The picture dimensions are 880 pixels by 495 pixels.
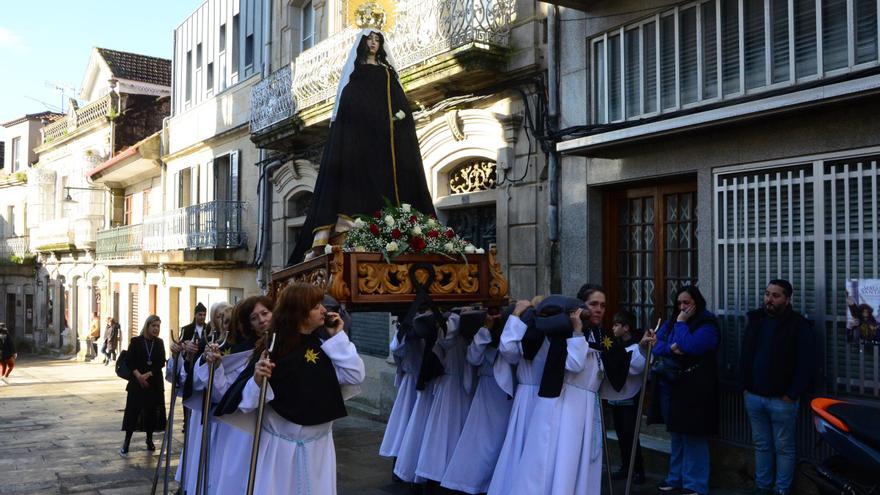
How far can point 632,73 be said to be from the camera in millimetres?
8797

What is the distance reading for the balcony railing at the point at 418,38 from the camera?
10.2 meters

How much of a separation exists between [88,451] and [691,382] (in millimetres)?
7583

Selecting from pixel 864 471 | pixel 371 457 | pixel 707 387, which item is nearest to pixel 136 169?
pixel 371 457

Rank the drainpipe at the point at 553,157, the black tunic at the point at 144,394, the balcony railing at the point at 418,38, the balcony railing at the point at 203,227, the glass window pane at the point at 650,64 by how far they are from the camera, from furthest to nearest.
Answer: the balcony railing at the point at 203,227
the black tunic at the point at 144,394
the balcony railing at the point at 418,38
the drainpipe at the point at 553,157
the glass window pane at the point at 650,64

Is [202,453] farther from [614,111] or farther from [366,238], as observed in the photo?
[614,111]

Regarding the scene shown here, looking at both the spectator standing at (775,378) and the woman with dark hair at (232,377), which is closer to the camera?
the woman with dark hair at (232,377)

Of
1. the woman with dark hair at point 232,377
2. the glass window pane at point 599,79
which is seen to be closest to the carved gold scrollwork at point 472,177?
the glass window pane at point 599,79

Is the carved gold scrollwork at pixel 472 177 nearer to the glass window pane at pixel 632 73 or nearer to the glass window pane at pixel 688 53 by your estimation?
the glass window pane at pixel 632 73

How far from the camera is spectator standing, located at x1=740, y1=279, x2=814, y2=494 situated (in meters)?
6.48

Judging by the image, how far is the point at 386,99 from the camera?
23.2ft

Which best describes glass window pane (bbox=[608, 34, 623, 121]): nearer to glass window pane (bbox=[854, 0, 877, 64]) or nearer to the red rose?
glass window pane (bbox=[854, 0, 877, 64])

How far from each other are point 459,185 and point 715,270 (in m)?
4.61

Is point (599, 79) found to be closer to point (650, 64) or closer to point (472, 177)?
point (650, 64)

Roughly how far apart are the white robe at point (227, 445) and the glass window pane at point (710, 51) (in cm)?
506
